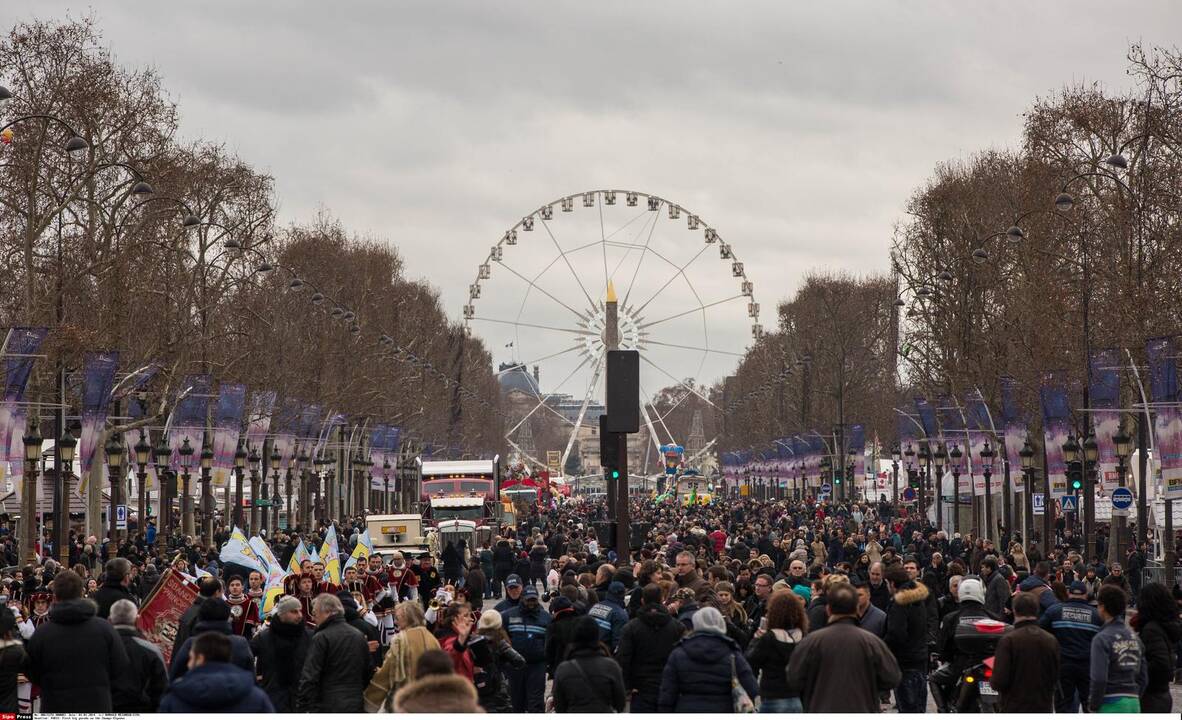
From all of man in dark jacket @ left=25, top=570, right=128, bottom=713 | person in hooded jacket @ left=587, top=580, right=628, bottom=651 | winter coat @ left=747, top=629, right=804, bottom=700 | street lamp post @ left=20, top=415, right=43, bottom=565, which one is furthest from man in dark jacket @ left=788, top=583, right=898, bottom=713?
street lamp post @ left=20, top=415, right=43, bottom=565

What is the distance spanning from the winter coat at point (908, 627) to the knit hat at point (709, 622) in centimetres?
467

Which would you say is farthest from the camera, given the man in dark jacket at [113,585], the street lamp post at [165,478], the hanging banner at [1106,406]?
the street lamp post at [165,478]

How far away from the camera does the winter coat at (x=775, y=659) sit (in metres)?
14.3

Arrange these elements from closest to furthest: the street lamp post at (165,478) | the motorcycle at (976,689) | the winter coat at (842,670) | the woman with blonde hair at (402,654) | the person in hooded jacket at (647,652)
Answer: the winter coat at (842,670)
the woman with blonde hair at (402,654)
the person in hooded jacket at (647,652)
the motorcycle at (976,689)
the street lamp post at (165,478)

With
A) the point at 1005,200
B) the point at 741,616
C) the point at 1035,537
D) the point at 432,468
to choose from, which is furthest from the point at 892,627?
the point at 432,468

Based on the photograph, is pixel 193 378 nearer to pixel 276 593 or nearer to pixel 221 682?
pixel 276 593

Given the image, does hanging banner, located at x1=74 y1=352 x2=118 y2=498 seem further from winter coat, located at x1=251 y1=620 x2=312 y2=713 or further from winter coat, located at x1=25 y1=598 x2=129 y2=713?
winter coat, located at x1=25 y1=598 x2=129 y2=713

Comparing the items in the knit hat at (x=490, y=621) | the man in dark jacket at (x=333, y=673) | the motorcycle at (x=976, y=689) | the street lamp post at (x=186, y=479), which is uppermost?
the street lamp post at (x=186, y=479)

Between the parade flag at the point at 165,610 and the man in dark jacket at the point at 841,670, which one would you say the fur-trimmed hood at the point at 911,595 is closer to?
the man in dark jacket at the point at 841,670

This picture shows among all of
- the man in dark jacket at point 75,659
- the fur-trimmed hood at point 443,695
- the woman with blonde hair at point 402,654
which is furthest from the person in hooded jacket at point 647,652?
the fur-trimmed hood at point 443,695

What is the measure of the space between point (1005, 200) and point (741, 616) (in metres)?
46.4

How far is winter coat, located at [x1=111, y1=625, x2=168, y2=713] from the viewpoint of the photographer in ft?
42.7

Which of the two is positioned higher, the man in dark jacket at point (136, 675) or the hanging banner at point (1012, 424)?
the hanging banner at point (1012, 424)

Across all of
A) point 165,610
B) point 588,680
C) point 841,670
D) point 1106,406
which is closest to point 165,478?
point 1106,406
